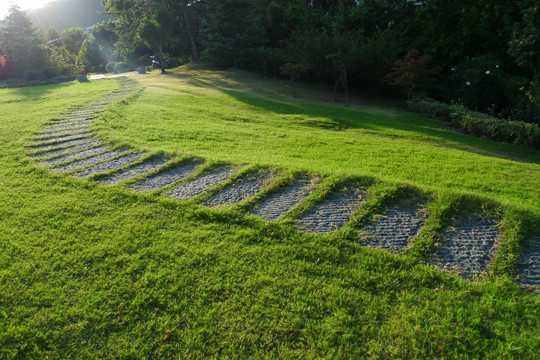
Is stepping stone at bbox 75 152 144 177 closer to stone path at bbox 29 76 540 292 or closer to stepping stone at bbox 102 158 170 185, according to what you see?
stone path at bbox 29 76 540 292

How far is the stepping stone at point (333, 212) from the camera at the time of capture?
2.92 metres

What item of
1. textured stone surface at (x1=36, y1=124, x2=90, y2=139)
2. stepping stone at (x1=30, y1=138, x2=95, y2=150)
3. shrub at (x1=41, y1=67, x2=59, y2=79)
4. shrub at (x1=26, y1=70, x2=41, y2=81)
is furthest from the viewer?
shrub at (x1=41, y1=67, x2=59, y2=79)

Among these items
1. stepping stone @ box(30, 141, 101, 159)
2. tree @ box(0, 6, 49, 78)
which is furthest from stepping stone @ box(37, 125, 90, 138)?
tree @ box(0, 6, 49, 78)

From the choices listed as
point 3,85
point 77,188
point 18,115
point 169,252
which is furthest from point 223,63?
point 169,252

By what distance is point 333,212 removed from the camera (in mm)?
3109

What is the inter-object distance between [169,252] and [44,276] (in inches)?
35.7

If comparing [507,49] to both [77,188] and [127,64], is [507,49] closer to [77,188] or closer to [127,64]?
[77,188]

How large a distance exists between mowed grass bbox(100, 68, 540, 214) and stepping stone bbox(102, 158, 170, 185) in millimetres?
412

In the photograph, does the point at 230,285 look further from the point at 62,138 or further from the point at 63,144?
the point at 62,138

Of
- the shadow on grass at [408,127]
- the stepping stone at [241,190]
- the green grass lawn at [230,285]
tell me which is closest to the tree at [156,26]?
the shadow on grass at [408,127]

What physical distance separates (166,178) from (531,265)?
12.1 feet

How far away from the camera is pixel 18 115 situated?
318 inches

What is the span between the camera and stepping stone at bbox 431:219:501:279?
2.42m

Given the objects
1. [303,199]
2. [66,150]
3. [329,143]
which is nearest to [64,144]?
[66,150]
